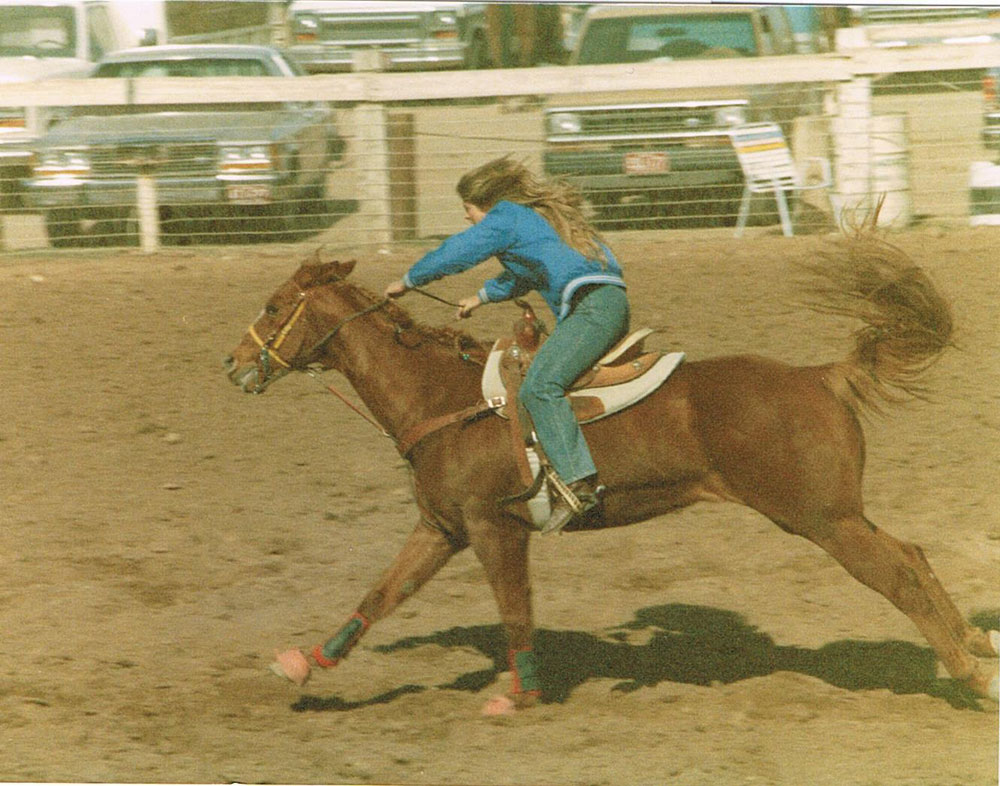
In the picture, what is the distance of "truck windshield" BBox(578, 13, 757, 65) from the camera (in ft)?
39.7

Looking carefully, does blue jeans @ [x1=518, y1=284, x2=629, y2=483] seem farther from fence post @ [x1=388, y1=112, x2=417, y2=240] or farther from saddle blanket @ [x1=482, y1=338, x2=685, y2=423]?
fence post @ [x1=388, y1=112, x2=417, y2=240]

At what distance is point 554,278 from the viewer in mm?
5328

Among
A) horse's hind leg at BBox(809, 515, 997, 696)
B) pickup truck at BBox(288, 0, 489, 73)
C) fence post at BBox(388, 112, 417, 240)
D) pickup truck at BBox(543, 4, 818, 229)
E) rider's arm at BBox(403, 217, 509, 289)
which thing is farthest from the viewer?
pickup truck at BBox(288, 0, 489, 73)

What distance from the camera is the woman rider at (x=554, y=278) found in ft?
17.1

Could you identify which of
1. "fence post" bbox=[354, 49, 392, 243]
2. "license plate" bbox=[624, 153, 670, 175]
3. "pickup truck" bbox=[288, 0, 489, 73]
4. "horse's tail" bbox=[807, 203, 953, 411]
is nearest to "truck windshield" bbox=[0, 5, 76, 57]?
"pickup truck" bbox=[288, 0, 489, 73]

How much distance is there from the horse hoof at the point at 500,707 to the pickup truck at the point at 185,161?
6.20 metres

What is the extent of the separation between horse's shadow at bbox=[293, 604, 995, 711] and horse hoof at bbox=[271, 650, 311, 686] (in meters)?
0.19

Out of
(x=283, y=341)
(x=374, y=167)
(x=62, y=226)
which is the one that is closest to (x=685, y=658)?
(x=283, y=341)

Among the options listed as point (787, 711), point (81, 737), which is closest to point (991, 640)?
point (787, 711)

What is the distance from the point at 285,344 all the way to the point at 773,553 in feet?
10.1

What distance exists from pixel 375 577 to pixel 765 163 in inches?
217

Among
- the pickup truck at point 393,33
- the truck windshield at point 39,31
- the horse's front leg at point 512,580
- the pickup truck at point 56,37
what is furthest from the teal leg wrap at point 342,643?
the pickup truck at point 393,33

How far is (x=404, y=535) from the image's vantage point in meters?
7.46

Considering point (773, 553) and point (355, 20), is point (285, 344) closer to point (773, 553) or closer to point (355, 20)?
point (773, 553)
